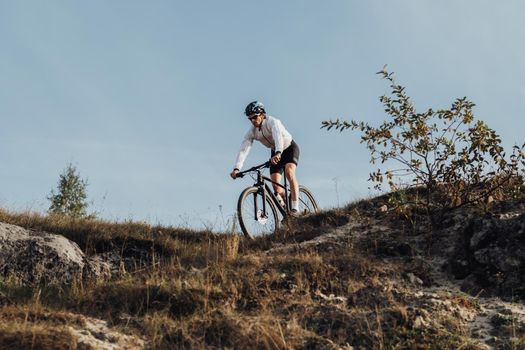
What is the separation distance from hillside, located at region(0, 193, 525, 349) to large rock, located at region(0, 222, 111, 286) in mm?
127

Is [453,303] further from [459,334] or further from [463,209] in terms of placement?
[463,209]

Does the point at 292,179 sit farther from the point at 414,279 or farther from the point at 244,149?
the point at 414,279

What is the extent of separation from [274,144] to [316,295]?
192 inches

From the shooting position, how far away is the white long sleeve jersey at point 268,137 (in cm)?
1139

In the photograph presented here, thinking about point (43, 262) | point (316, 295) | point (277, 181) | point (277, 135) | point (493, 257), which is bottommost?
point (316, 295)

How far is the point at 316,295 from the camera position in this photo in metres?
7.50

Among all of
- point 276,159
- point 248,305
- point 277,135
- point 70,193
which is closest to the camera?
point 248,305

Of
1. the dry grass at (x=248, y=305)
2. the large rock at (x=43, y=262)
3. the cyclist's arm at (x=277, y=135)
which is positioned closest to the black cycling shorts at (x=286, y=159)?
the cyclist's arm at (x=277, y=135)

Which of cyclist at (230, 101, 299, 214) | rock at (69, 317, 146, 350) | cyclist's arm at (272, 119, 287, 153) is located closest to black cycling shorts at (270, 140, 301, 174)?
cyclist at (230, 101, 299, 214)

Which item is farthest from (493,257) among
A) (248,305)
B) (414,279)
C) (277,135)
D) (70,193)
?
(70,193)

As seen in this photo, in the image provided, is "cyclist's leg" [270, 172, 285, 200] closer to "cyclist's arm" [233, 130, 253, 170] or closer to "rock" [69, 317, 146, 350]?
"cyclist's arm" [233, 130, 253, 170]

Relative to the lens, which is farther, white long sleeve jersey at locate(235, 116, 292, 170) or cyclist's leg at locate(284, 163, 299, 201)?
cyclist's leg at locate(284, 163, 299, 201)

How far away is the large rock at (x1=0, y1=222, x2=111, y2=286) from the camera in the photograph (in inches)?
362

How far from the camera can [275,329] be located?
6.10 meters
